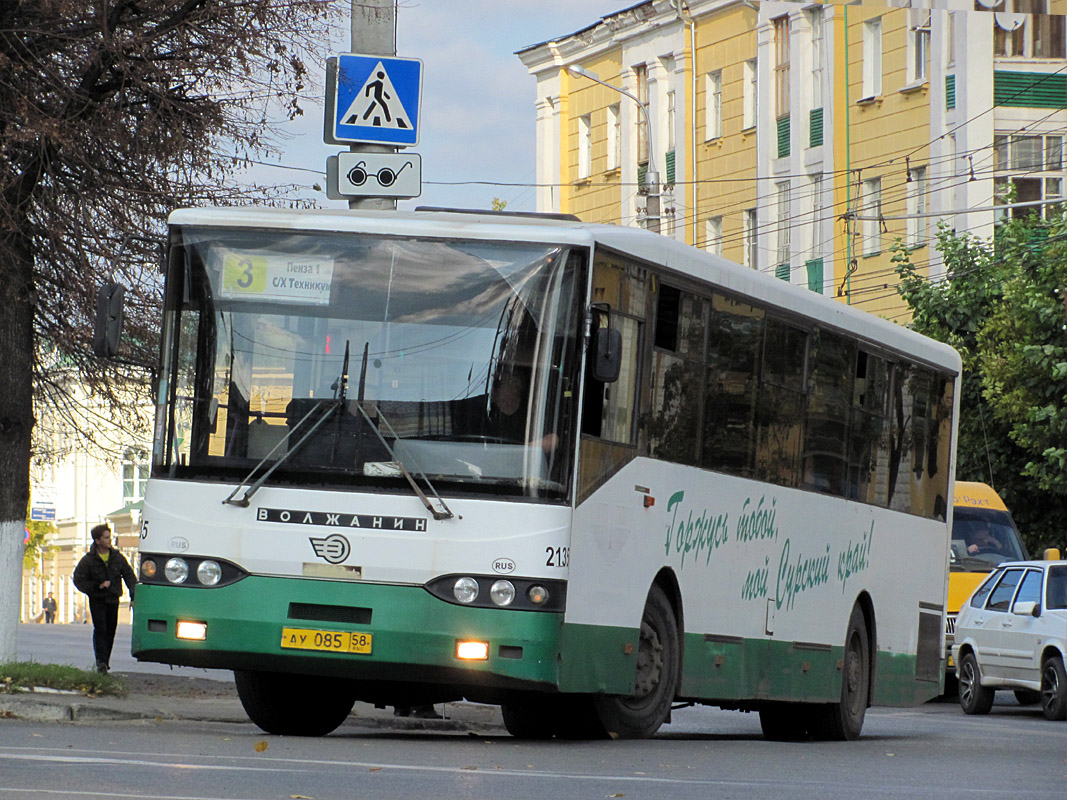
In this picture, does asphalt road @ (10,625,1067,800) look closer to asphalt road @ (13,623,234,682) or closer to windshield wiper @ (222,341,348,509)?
windshield wiper @ (222,341,348,509)

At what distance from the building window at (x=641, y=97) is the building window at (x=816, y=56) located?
21.7ft

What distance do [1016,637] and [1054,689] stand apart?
1063 mm

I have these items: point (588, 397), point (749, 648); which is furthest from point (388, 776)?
point (749, 648)

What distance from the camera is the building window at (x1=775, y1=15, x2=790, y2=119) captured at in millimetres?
50875

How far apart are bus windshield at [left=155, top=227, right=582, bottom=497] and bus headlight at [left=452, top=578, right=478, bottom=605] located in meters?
0.51

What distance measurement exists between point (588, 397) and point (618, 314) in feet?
2.10

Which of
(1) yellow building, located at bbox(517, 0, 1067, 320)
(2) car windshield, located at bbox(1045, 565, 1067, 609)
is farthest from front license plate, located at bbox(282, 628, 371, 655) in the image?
(1) yellow building, located at bbox(517, 0, 1067, 320)

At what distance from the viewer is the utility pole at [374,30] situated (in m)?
16.6

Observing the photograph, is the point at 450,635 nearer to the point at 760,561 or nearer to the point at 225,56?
the point at 760,561

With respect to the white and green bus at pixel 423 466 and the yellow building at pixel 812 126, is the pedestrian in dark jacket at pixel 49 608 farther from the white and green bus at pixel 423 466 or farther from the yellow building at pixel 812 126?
the white and green bus at pixel 423 466

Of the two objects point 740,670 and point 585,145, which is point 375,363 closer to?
point 740,670

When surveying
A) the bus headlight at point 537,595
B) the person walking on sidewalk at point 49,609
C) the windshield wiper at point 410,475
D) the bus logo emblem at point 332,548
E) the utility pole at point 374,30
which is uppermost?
the utility pole at point 374,30

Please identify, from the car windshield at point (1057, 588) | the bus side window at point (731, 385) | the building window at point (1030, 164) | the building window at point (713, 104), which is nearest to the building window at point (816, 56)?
the building window at point (713, 104)

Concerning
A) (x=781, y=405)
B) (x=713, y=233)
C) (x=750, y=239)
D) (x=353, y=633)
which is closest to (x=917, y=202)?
(x=750, y=239)
